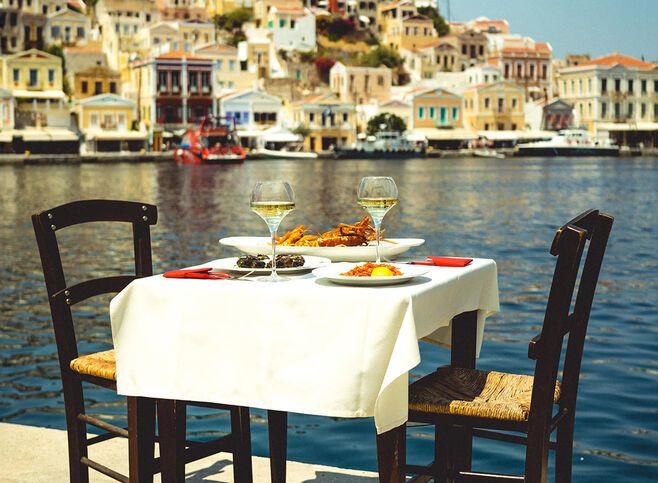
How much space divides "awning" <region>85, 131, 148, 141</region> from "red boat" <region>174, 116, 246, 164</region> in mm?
3454

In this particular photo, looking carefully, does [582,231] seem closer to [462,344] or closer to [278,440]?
[462,344]

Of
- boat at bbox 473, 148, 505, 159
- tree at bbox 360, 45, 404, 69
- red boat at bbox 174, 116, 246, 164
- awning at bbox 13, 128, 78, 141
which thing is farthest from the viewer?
tree at bbox 360, 45, 404, 69

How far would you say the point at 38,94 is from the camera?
7344 centimetres

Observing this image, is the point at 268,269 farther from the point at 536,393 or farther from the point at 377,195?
the point at 536,393

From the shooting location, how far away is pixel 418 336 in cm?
301

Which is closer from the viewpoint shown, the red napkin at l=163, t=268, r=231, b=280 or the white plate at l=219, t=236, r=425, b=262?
the red napkin at l=163, t=268, r=231, b=280

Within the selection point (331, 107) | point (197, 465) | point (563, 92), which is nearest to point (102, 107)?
Result: point (331, 107)

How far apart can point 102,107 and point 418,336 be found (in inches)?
2872

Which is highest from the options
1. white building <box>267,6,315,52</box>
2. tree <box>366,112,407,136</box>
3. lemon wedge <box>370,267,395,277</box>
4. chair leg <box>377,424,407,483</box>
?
white building <box>267,6,315,52</box>

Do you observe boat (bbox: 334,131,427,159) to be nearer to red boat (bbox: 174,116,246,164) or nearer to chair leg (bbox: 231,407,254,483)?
red boat (bbox: 174,116,246,164)

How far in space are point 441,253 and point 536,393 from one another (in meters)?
15.3

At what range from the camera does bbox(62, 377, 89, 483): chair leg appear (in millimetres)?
3584

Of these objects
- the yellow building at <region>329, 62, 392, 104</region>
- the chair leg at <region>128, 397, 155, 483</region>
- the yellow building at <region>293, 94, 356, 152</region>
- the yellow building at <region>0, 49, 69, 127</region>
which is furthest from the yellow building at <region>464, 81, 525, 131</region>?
the chair leg at <region>128, 397, 155, 483</region>

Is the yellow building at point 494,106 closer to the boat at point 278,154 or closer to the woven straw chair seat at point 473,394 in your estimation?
the boat at point 278,154
